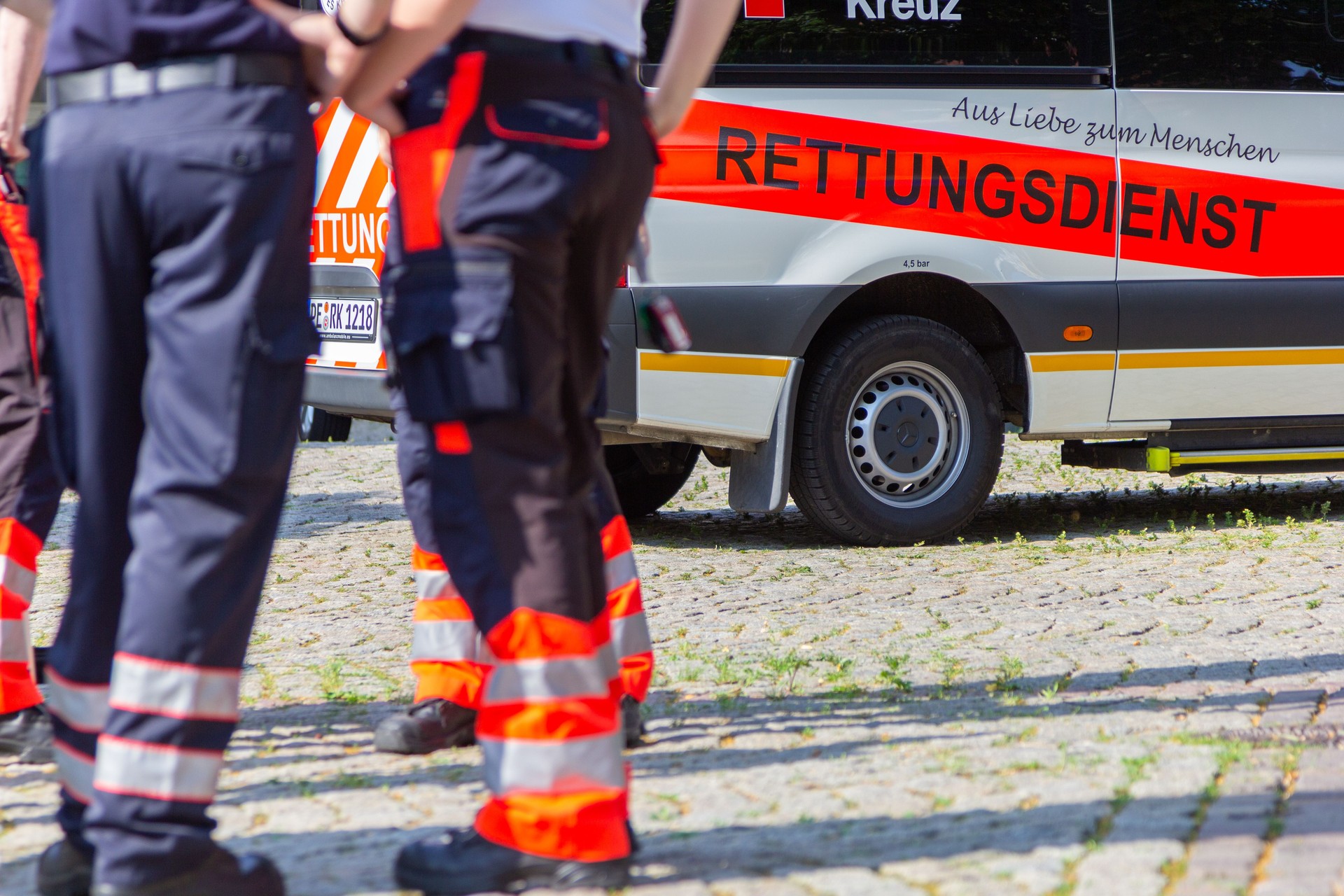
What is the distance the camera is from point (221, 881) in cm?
221

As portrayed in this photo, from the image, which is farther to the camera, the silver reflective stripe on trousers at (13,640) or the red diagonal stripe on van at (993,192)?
the red diagonal stripe on van at (993,192)

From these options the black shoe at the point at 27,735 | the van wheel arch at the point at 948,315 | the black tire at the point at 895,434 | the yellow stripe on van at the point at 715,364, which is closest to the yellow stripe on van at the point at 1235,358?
the van wheel arch at the point at 948,315

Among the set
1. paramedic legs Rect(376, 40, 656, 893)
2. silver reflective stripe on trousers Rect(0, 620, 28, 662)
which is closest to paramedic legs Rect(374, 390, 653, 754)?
silver reflective stripe on trousers Rect(0, 620, 28, 662)

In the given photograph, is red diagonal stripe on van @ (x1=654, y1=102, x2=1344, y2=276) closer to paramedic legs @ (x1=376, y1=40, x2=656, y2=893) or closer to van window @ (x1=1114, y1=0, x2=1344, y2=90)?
van window @ (x1=1114, y1=0, x2=1344, y2=90)

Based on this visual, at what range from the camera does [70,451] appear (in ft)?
7.76

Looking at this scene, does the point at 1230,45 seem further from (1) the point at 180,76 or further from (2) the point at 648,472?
(1) the point at 180,76

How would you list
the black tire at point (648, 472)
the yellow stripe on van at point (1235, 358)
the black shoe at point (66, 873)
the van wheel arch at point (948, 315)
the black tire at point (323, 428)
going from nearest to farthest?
the black shoe at point (66, 873) < the van wheel arch at point (948, 315) < the yellow stripe on van at point (1235, 358) < the black tire at point (648, 472) < the black tire at point (323, 428)

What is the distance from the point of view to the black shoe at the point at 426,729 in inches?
131

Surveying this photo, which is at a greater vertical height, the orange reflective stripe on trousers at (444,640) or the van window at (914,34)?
the van window at (914,34)

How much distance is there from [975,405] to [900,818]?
3890 mm

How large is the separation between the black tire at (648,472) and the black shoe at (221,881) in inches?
188

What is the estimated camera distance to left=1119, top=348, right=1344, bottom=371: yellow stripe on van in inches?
257

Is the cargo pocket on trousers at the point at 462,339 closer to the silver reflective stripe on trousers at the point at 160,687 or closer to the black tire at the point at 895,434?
the silver reflective stripe on trousers at the point at 160,687

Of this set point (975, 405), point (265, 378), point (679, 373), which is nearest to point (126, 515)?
point (265, 378)
